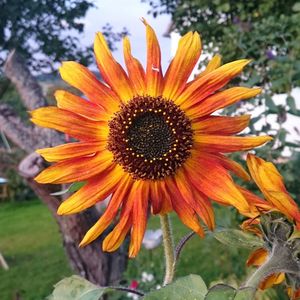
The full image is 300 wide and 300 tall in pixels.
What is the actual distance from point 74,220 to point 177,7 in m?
3.74

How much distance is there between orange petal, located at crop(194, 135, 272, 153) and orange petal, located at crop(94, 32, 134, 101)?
0.08 metres

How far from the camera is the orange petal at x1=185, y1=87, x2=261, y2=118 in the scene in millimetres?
552

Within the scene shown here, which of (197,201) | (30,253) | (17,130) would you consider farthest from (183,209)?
(30,253)

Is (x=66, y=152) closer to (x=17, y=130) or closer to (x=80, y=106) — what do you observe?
(x=80, y=106)

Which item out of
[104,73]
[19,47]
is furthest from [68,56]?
[104,73]

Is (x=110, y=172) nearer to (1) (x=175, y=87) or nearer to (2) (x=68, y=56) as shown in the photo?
(1) (x=175, y=87)

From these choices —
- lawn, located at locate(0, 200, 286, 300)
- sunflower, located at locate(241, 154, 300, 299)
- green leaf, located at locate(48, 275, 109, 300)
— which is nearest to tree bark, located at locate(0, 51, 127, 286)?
lawn, located at locate(0, 200, 286, 300)

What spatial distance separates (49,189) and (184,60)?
5.02 feet

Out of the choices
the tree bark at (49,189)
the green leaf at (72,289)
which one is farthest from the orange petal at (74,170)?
the tree bark at (49,189)

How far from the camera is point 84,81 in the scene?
1.90 feet

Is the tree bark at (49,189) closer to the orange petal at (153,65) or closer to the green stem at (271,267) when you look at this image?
the orange petal at (153,65)

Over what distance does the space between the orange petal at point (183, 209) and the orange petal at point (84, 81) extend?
0.10 metres

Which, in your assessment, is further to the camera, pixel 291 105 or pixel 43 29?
pixel 43 29

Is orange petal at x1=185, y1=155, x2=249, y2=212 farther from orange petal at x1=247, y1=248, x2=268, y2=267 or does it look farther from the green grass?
the green grass
